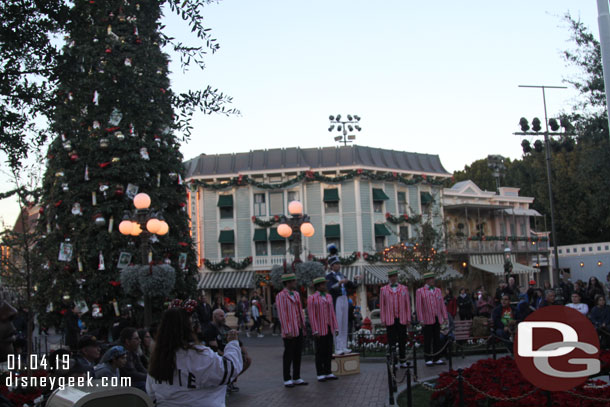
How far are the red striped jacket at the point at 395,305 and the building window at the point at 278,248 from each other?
30267 millimetres

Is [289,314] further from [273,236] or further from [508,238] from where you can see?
[508,238]

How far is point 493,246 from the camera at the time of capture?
5069 centimetres

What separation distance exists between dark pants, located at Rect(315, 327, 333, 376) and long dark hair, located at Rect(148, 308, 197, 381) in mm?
7502

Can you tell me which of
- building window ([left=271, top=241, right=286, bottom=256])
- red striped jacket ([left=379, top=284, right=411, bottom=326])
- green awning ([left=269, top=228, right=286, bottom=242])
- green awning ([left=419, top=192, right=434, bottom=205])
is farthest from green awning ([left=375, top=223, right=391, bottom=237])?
red striped jacket ([left=379, top=284, right=411, bottom=326])

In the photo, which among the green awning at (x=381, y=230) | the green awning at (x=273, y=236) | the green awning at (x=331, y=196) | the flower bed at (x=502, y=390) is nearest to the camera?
the flower bed at (x=502, y=390)

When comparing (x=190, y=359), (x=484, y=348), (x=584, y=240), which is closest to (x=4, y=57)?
(x=190, y=359)

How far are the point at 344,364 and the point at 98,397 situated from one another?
1011 centimetres

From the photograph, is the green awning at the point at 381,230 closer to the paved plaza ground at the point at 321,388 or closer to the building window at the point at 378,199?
the building window at the point at 378,199

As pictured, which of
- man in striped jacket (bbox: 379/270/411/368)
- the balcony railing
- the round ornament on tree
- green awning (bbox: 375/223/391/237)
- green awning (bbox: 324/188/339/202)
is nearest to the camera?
man in striped jacket (bbox: 379/270/411/368)

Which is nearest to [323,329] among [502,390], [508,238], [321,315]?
[321,315]

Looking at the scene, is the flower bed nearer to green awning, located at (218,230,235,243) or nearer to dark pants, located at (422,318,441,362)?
dark pants, located at (422,318,441,362)

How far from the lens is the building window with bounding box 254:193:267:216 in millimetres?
44000

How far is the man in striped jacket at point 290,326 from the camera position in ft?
36.2

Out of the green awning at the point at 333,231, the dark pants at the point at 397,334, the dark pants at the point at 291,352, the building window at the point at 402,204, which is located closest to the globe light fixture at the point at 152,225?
the dark pants at the point at 291,352
